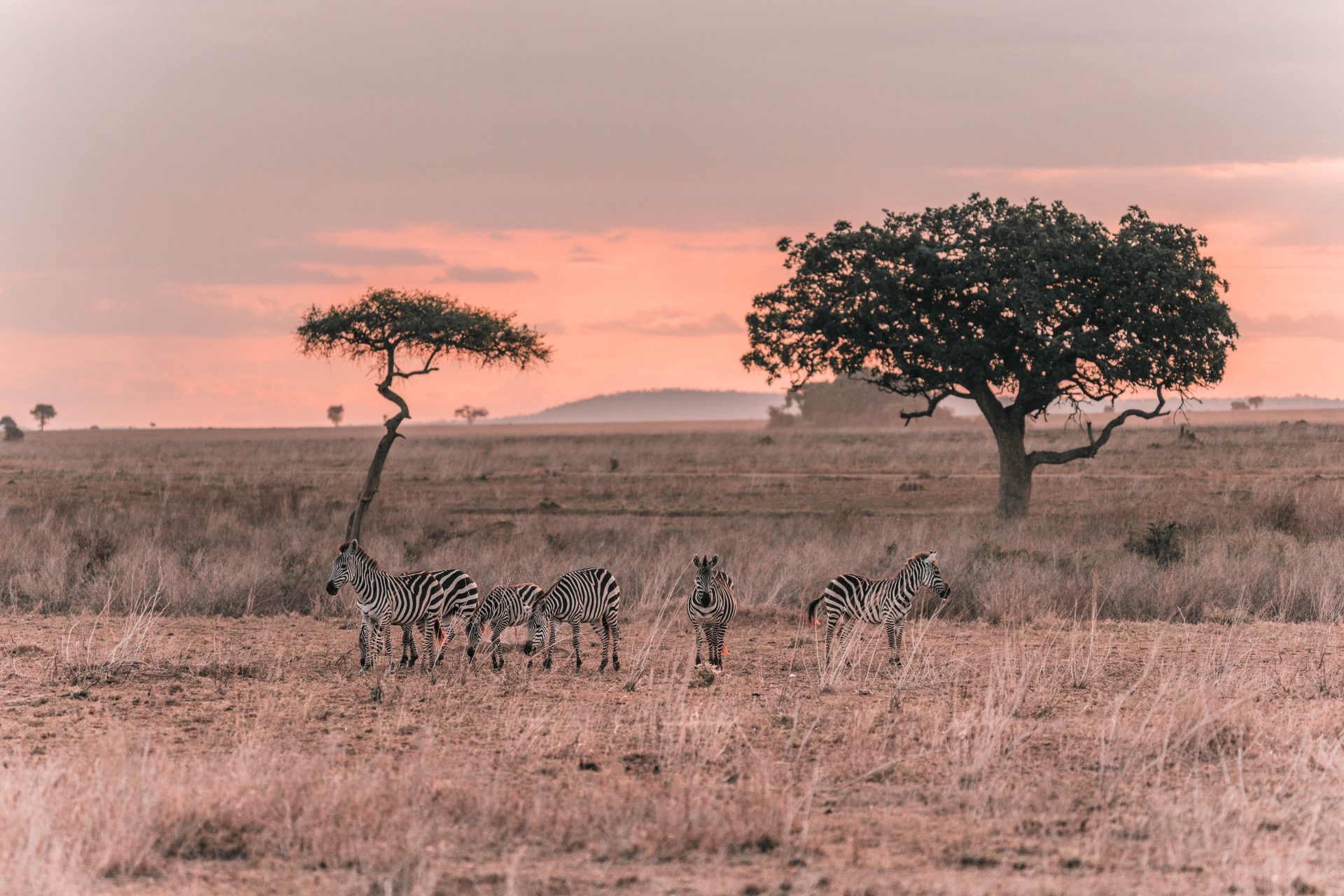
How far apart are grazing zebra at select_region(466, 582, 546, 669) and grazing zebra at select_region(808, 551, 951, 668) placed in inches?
101

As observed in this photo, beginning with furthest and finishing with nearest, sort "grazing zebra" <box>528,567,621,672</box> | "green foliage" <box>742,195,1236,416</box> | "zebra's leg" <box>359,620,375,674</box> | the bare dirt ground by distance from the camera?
"green foliage" <box>742,195,1236,416</box> < "zebra's leg" <box>359,620,375,674</box> < "grazing zebra" <box>528,567,621,672</box> < the bare dirt ground

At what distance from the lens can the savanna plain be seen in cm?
695

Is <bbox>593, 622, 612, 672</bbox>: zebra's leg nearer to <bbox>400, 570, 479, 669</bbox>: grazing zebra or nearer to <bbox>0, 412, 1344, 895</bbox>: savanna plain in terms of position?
<bbox>0, 412, 1344, 895</bbox>: savanna plain

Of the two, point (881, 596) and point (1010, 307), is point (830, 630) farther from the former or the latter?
point (1010, 307)

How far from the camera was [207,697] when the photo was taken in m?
11.3

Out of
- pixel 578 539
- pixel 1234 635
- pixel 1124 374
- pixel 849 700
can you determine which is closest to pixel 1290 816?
pixel 849 700

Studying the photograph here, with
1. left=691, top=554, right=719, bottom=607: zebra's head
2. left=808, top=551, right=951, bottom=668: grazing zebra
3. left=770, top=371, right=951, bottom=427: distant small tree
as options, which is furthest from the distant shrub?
left=770, top=371, right=951, bottom=427: distant small tree

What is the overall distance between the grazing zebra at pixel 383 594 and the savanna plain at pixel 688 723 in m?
0.56

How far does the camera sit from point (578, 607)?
11.8 m

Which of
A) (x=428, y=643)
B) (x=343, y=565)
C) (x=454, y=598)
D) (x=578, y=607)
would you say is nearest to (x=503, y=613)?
(x=454, y=598)

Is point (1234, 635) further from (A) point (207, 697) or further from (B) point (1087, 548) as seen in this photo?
(A) point (207, 697)

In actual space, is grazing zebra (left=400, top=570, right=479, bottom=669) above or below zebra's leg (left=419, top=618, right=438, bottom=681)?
above

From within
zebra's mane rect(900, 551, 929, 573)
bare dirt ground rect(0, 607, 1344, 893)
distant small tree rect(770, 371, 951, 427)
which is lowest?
bare dirt ground rect(0, 607, 1344, 893)

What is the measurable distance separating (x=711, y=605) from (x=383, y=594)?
2.94 meters
